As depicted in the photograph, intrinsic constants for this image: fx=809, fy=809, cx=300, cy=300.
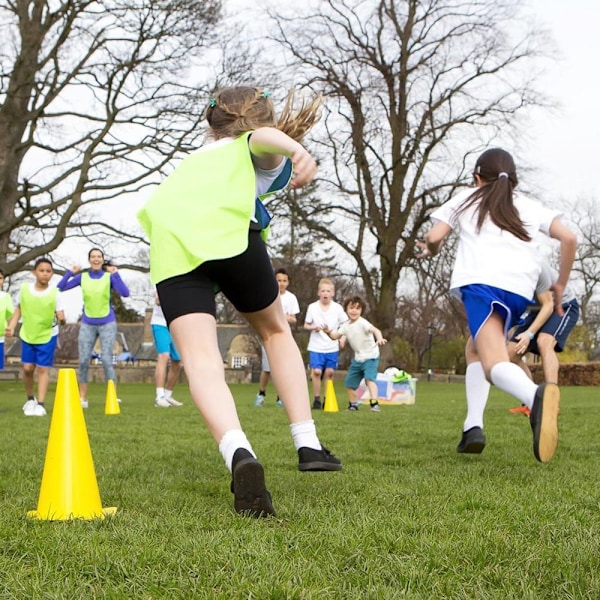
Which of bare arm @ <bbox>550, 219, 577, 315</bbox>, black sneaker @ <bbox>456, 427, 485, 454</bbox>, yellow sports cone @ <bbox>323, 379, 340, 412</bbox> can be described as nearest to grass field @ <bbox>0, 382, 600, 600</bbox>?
black sneaker @ <bbox>456, 427, 485, 454</bbox>

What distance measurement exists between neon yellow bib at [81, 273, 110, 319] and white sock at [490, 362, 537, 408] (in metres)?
7.17

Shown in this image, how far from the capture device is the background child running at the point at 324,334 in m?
11.5

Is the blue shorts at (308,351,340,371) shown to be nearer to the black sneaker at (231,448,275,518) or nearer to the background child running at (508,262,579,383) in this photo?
the background child running at (508,262,579,383)

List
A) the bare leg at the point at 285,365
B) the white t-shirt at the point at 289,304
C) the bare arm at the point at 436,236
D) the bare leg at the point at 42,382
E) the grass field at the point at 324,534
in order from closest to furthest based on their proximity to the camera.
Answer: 1. the grass field at the point at 324,534
2. the bare leg at the point at 285,365
3. the bare arm at the point at 436,236
4. the bare leg at the point at 42,382
5. the white t-shirt at the point at 289,304

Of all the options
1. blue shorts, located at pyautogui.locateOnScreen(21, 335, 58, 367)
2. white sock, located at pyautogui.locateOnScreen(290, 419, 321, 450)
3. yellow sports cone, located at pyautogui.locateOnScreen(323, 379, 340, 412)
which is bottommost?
yellow sports cone, located at pyautogui.locateOnScreen(323, 379, 340, 412)

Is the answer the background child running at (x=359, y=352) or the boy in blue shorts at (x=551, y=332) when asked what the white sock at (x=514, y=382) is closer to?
the boy in blue shorts at (x=551, y=332)

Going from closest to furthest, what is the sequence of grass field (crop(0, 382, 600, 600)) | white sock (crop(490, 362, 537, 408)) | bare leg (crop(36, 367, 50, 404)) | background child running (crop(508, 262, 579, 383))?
grass field (crop(0, 382, 600, 600))
white sock (crop(490, 362, 537, 408))
background child running (crop(508, 262, 579, 383))
bare leg (crop(36, 367, 50, 404))

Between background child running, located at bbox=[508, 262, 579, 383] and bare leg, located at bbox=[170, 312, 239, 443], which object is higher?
background child running, located at bbox=[508, 262, 579, 383]

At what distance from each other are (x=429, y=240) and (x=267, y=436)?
8.21 ft

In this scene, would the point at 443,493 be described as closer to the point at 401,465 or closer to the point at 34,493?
the point at 401,465

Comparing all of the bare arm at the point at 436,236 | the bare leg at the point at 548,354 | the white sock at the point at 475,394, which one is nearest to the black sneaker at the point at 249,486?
the bare arm at the point at 436,236

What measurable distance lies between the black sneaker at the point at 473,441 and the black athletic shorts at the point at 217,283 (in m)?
2.02

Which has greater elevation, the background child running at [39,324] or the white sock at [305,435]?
the background child running at [39,324]

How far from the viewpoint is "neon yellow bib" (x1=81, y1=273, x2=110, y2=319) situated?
10.5 meters
